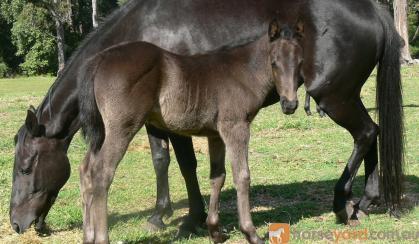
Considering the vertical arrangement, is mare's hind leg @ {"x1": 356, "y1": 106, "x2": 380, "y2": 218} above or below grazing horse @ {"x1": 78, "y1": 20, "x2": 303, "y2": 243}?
below

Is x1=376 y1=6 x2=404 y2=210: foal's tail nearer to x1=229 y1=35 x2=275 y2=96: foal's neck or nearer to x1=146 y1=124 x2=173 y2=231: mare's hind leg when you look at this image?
x1=229 y1=35 x2=275 y2=96: foal's neck

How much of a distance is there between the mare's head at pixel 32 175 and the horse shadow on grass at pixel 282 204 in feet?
2.71

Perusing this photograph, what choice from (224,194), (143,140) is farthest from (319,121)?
(224,194)

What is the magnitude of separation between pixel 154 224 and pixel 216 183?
1.01 m

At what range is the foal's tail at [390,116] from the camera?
5484 mm

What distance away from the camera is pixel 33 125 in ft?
16.2

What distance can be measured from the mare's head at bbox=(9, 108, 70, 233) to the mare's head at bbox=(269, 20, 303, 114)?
6.89 ft

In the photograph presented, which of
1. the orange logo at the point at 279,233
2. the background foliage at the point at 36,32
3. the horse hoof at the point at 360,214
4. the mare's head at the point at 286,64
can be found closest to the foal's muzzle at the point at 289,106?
the mare's head at the point at 286,64

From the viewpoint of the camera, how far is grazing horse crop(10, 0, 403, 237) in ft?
16.8

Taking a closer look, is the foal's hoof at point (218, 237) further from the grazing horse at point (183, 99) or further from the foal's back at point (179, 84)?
the foal's back at point (179, 84)

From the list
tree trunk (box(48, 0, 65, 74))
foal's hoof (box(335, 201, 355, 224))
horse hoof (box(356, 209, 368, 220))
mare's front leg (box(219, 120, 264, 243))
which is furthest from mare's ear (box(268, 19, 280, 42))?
tree trunk (box(48, 0, 65, 74))

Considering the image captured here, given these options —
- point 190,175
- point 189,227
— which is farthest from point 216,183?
point 190,175

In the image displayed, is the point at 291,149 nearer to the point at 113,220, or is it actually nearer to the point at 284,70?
the point at 113,220

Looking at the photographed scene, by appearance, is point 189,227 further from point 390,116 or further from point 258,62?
point 390,116
